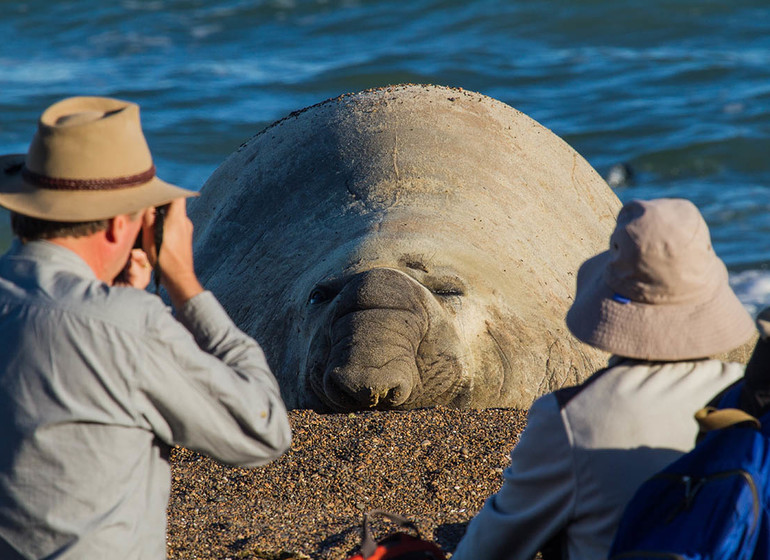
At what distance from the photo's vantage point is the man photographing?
210 centimetres

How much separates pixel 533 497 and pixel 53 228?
1095 millimetres

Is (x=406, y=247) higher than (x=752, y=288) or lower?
higher

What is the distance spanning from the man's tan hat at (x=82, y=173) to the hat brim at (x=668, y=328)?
0.93m

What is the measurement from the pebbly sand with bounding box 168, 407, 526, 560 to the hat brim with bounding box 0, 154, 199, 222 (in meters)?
1.38

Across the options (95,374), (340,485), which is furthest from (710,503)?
(340,485)

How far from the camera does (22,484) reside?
7.09ft

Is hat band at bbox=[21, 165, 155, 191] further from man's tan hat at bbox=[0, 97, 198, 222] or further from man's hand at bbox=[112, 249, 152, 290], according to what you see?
man's hand at bbox=[112, 249, 152, 290]

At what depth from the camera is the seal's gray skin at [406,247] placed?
16.2ft

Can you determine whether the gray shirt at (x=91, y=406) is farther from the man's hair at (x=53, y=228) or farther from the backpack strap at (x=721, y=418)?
the backpack strap at (x=721, y=418)

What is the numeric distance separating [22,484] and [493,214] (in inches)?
174

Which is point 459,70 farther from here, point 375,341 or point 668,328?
point 668,328

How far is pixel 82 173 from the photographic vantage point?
2242 mm

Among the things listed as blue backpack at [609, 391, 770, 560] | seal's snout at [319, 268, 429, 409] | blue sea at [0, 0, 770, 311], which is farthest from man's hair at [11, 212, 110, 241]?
blue sea at [0, 0, 770, 311]

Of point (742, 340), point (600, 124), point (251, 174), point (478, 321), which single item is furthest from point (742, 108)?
point (742, 340)
